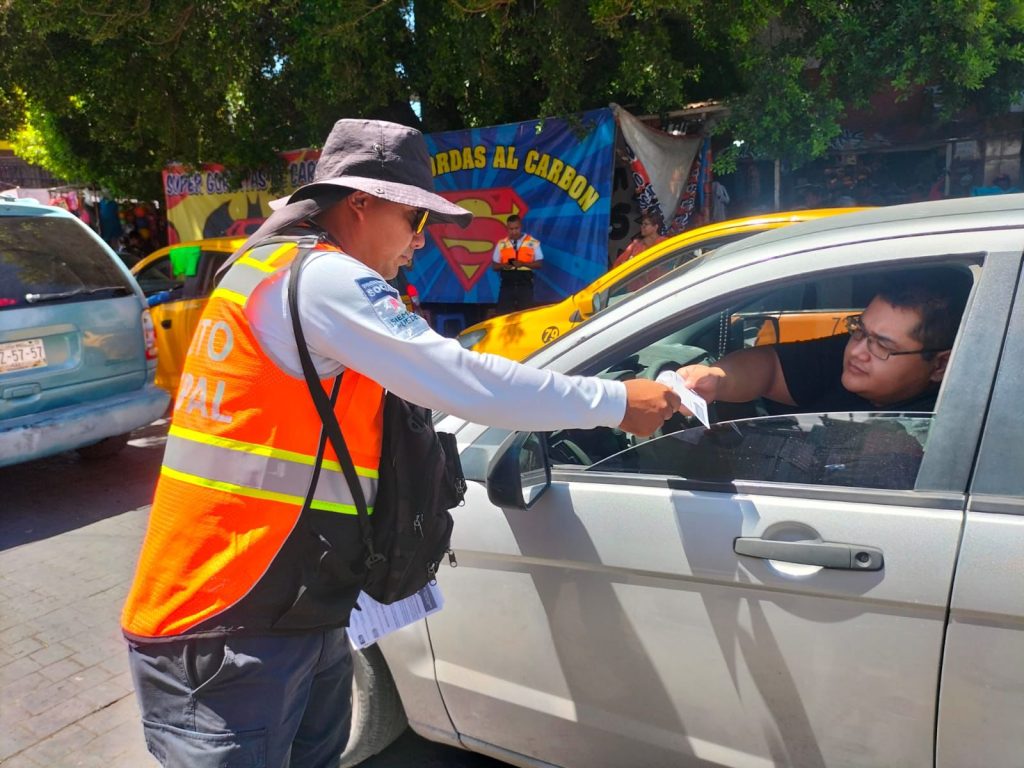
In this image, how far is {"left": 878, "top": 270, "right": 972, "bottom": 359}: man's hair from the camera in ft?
6.82

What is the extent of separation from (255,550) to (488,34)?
694 centimetres

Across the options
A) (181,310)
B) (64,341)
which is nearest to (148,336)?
(64,341)

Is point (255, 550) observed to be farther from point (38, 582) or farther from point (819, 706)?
point (38, 582)

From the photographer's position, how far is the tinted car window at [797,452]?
1757 mm

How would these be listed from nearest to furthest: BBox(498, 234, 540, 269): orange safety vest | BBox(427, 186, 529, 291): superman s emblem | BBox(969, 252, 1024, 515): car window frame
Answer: BBox(969, 252, 1024, 515): car window frame, BBox(498, 234, 540, 269): orange safety vest, BBox(427, 186, 529, 291): superman s emblem

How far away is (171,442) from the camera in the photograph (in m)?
1.58

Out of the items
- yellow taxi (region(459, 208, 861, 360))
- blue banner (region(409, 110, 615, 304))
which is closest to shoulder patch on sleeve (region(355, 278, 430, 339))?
yellow taxi (region(459, 208, 861, 360))

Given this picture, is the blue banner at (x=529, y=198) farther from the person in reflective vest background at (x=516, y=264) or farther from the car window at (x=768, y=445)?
the car window at (x=768, y=445)

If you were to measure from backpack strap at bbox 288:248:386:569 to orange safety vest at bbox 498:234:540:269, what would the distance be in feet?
24.1

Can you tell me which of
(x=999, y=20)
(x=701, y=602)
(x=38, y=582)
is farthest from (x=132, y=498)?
(x=999, y=20)

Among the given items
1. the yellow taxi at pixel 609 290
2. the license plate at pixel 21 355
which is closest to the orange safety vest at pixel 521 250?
the yellow taxi at pixel 609 290

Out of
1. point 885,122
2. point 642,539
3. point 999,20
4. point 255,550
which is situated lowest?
point 642,539

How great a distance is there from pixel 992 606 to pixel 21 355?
16.3 feet

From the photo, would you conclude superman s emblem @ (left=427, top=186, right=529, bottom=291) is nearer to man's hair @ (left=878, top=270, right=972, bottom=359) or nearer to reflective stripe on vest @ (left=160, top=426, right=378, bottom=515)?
man's hair @ (left=878, top=270, right=972, bottom=359)
